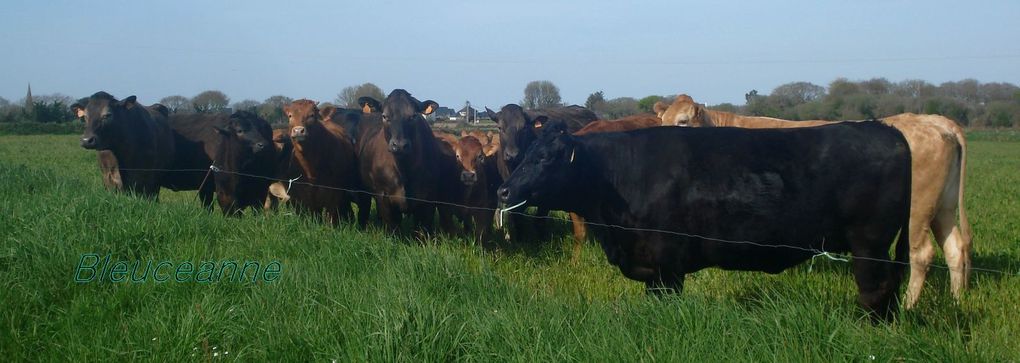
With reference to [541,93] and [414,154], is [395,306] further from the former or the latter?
[541,93]

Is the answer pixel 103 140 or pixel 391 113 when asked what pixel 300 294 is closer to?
pixel 391 113

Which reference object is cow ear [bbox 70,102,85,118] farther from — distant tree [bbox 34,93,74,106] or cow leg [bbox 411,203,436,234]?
distant tree [bbox 34,93,74,106]

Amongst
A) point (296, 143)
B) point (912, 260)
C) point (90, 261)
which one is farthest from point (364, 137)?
point (912, 260)

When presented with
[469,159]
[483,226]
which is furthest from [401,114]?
[483,226]

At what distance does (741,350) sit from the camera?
384 centimetres

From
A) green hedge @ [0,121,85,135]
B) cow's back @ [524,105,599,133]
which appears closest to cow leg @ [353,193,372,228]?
cow's back @ [524,105,599,133]

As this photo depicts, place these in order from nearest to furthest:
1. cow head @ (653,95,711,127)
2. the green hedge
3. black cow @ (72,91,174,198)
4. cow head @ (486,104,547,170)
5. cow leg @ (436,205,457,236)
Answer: cow head @ (486,104,547,170) → cow leg @ (436,205,457,236) → cow head @ (653,95,711,127) → black cow @ (72,91,174,198) → the green hedge

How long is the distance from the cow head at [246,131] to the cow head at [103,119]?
2137mm

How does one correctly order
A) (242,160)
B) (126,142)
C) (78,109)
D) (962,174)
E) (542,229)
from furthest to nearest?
(78,109) < (126,142) < (542,229) < (242,160) < (962,174)

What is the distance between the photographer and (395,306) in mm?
4668

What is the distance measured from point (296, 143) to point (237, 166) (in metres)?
0.72

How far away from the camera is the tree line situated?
33031 millimetres

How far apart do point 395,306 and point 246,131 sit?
218 inches

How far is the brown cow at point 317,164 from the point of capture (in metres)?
9.59
